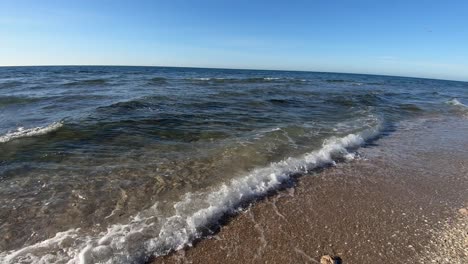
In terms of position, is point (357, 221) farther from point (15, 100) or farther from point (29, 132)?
point (15, 100)

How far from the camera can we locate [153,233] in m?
4.04

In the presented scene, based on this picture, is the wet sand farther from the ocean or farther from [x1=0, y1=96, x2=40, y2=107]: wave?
[x1=0, y1=96, x2=40, y2=107]: wave

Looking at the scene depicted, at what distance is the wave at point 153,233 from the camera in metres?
3.57

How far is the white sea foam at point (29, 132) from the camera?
8.15m

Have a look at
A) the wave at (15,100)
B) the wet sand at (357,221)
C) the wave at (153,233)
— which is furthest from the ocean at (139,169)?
the wave at (15,100)

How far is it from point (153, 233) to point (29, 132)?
22.8 feet

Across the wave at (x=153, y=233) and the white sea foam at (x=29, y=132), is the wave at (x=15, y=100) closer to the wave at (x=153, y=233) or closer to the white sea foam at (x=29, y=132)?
the white sea foam at (x=29, y=132)

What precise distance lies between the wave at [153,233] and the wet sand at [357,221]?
0.24 m

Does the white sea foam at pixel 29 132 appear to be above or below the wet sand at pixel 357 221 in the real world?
above

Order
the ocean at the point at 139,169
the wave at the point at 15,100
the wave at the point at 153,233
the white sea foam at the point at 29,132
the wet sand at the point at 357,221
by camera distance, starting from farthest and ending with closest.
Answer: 1. the wave at the point at 15,100
2. the white sea foam at the point at 29,132
3. the ocean at the point at 139,169
4. the wet sand at the point at 357,221
5. the wave at the point at 153,233

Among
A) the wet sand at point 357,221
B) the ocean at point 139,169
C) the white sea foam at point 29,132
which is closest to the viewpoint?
the wet sand at point 357,221

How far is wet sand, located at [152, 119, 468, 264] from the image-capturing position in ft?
12.2

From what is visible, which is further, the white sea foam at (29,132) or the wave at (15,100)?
the wave at (15,100)

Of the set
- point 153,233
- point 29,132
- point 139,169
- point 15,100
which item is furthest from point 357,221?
point 15,100
